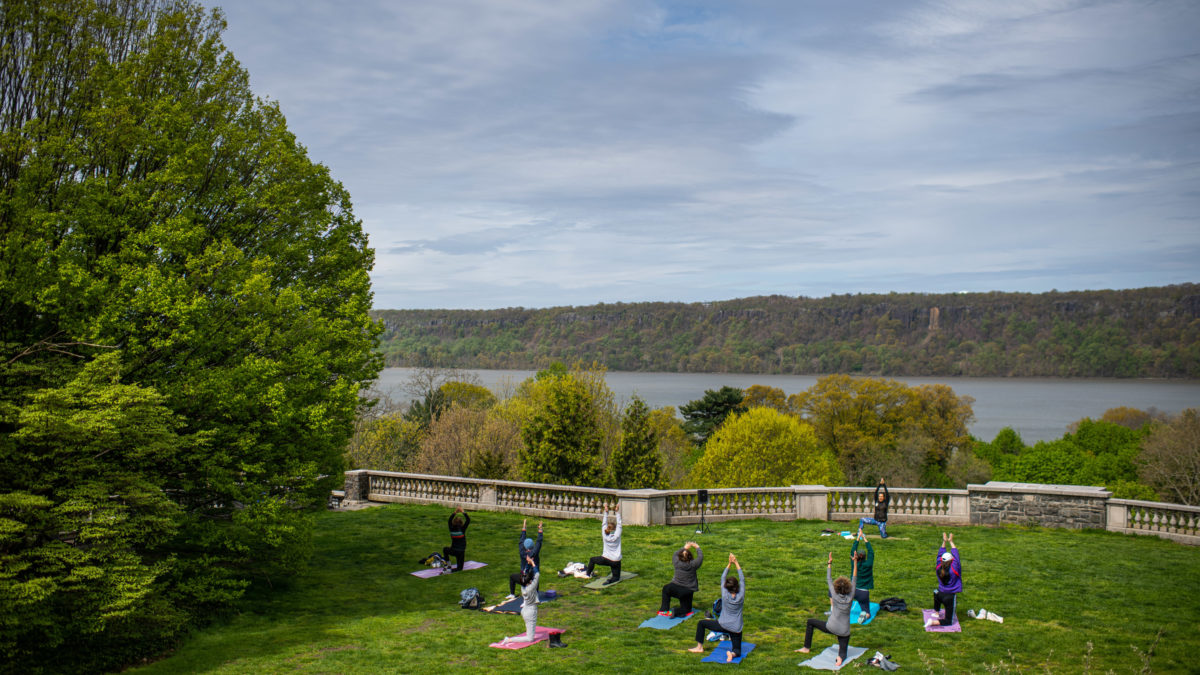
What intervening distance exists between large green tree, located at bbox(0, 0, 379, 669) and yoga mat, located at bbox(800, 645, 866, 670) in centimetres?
1036

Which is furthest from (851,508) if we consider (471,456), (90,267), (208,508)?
(471,456)

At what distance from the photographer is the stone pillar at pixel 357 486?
96.2ft

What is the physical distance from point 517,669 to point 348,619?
16.5ft

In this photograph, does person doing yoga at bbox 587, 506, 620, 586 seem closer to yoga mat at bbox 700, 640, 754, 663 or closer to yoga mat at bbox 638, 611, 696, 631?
yoga mat at bbox 638, 611, 696, 631

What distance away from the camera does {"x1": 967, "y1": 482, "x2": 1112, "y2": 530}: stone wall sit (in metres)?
22.3

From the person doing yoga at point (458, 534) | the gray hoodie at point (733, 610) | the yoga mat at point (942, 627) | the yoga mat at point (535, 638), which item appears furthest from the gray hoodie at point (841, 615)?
the person doing yoga at point (458, 534)

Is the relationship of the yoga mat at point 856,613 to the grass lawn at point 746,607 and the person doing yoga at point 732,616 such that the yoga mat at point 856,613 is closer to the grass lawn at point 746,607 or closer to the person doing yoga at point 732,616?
the grass lawn at point 746,607

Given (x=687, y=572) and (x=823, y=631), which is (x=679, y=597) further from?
(x=823, y=631)

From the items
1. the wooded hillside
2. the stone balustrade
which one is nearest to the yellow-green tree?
the stone balustrade

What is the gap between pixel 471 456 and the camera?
4631 cm

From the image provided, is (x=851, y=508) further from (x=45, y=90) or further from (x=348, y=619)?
(x=45, y=90)

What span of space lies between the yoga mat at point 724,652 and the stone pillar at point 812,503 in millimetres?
11266

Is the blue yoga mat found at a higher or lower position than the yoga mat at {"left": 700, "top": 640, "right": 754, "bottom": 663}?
lower

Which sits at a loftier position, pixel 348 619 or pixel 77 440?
pixel 77 440
